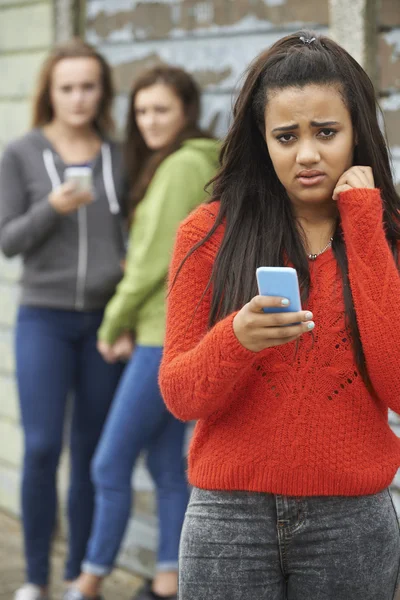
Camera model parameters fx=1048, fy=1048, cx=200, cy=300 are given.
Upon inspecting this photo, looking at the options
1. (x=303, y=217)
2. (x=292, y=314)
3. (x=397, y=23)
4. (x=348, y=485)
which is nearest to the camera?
(x=292, y=314)

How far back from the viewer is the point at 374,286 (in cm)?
207

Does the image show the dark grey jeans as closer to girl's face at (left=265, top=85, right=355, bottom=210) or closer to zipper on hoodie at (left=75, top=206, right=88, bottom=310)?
girl's face at (left=265, top=85, right=355, bottom=210)

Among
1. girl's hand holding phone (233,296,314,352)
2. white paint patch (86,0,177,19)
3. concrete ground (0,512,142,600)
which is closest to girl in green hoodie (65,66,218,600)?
concrete ground (0,512,142,600)

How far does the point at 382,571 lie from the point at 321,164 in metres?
0.83

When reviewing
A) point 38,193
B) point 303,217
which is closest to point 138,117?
point 38,193

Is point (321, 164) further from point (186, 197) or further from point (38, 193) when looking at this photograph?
point (38, 193)

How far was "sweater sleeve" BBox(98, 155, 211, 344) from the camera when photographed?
3650mm

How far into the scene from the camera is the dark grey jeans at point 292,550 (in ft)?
6.80

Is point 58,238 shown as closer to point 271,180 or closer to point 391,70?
point 391,70

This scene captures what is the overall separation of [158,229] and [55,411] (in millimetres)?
880

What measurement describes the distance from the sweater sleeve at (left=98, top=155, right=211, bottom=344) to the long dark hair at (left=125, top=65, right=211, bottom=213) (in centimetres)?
10

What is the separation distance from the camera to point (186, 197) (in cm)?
366

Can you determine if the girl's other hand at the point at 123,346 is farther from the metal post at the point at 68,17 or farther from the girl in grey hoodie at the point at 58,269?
the metal post at the point at 68,17

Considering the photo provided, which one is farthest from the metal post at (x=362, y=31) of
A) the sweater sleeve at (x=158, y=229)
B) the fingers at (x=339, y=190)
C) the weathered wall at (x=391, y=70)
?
the fingers at (x=339, y=190)
